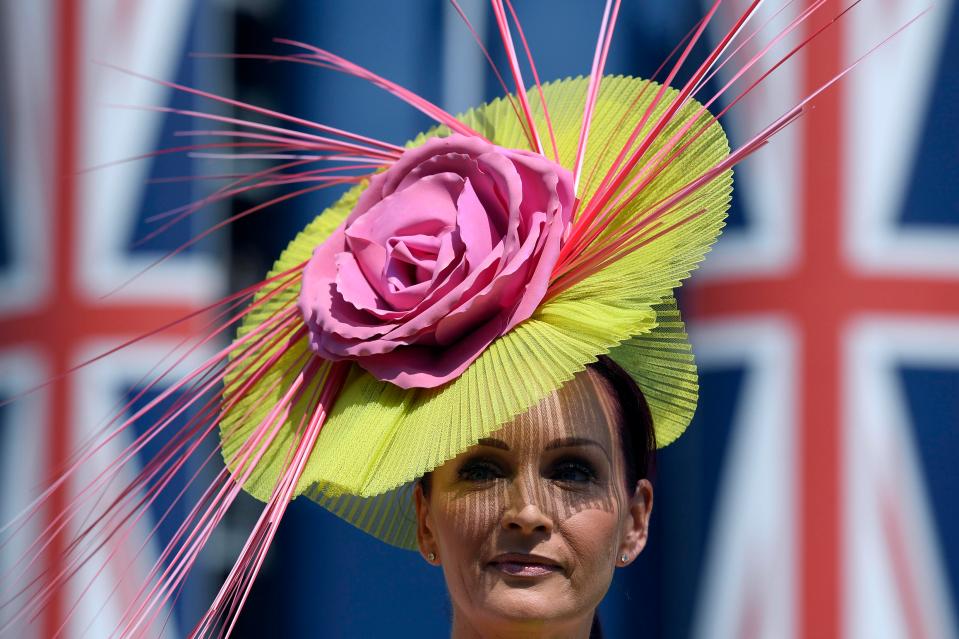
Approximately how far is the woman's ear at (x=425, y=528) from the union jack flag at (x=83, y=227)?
1126 millimetres

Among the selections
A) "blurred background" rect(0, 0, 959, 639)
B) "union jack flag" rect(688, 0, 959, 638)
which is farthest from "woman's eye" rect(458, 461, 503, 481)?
"union jack flag" rect(688, 0, 959, 638)

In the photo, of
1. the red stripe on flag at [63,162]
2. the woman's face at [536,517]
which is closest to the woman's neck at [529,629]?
the woman's face at [536,517]

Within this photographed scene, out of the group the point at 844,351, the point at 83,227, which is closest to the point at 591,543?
the point at 844,351

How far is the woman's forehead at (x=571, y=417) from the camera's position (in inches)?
48.9

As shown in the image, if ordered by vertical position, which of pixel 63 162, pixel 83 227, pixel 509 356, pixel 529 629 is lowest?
pixel 529 629

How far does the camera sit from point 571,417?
126cm

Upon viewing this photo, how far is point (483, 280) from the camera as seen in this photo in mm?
1225

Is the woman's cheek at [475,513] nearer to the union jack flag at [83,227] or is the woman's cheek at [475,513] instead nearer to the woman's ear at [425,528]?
the woman's ear at [425,528]

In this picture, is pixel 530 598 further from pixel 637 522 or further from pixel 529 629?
pixel 637 522

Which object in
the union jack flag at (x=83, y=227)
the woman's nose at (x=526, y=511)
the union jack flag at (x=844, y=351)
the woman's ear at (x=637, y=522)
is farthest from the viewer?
the union jack flag at (x=83, y=227)

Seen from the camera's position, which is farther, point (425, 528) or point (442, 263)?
point (425, 528)

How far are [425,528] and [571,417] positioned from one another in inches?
8.5

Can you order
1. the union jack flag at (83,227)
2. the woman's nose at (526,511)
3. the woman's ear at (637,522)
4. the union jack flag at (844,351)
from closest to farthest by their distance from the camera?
1. the woman's nose at (526,511)
2. the woman's ear at (637,522)
3. the union jack flag at (844,351)
4. the union jack flag at (83,227)

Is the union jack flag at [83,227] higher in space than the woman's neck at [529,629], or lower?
higher
